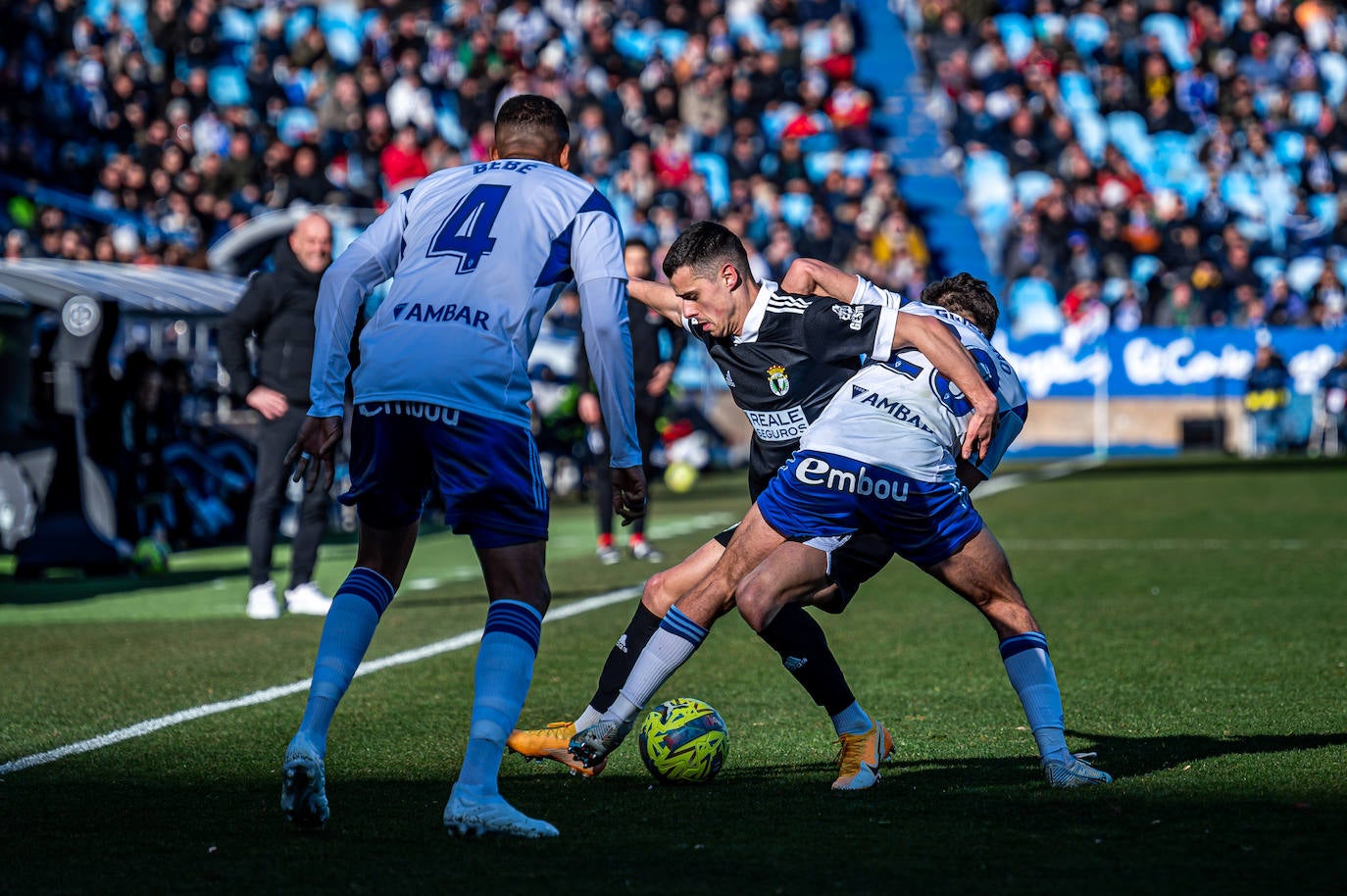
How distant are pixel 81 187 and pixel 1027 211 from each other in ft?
48.9

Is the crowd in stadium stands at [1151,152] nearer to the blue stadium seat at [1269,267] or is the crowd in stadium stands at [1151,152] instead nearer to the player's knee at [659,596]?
the blue stadium seat at [1269,267]

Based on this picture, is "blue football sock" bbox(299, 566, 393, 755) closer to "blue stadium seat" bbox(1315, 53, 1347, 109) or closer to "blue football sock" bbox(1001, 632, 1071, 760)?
"blue football sock" bbox(1001, 632, 1071, 760)

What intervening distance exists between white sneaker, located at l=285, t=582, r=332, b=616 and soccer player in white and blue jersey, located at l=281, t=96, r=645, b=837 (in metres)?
5.35

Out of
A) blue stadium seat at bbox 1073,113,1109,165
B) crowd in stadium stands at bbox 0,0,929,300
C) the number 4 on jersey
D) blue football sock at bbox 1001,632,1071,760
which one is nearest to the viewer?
the number 4 on jersey

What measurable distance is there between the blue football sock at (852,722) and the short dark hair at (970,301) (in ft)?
4.15

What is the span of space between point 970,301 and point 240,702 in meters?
3.27

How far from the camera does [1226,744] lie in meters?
5.86

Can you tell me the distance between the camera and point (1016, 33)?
34.5 m

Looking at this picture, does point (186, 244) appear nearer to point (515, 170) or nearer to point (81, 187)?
point (81, 187)

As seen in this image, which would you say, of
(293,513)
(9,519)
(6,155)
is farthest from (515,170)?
(6,155)

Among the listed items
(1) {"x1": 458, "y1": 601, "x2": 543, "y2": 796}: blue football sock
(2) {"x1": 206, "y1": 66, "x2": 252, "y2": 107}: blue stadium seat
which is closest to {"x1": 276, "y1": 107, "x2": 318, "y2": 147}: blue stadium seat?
(2) {"x1": 206, "y1": 66, "x2": 252, "y2": 107}: blue stadium seat

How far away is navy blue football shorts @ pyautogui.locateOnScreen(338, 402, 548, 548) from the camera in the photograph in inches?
186

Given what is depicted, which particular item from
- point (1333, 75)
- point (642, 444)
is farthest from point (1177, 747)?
point (1333, 75)

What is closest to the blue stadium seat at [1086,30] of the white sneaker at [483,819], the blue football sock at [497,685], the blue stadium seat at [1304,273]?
the blue stadium seat at [1304,273]
